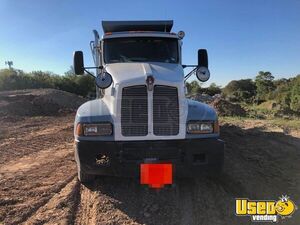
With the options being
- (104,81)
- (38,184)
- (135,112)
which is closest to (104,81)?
(104,81)

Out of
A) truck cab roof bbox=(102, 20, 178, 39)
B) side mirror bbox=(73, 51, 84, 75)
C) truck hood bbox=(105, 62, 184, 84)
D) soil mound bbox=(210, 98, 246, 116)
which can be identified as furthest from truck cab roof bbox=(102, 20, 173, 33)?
soil mound bbox=(210, 98, 246, 116)

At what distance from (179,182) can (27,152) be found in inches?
214

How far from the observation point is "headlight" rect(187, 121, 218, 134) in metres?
6.36

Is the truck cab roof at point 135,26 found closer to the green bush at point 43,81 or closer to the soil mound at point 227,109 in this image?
the soil mound at point 227,109

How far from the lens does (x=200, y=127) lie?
6.39m

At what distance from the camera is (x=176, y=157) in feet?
Answer: 20.5

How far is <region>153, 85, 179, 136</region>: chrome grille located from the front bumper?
19cm

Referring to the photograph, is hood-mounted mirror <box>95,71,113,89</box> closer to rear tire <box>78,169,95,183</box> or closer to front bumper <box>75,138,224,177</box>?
front bumper <box>75,138,224,177</box>

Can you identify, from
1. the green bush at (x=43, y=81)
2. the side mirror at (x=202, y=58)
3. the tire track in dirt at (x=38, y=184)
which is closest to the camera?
the tire track in dirt at (x=38, y=184)

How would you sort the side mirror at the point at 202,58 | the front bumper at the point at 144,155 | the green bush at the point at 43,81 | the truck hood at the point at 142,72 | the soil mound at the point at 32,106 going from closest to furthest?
the front bumper at the point at 144,155 → the truck hood at the point at 142,72 → the side mirror at the point at 202,58 → the soil mound at the point at 32,106 → the green bush at the point at 43,81

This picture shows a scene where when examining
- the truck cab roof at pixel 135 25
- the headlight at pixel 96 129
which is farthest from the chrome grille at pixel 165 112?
the truck cab roof at pixel 135 25

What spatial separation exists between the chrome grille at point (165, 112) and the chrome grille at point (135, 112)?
0.16 m

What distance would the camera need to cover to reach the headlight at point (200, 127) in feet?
20.9

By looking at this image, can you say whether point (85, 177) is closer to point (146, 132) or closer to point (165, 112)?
point (146, 132)
